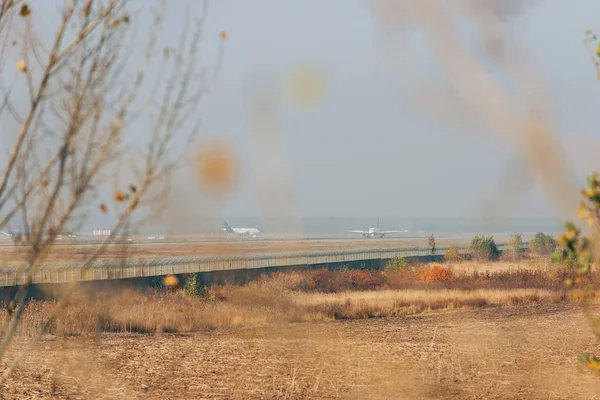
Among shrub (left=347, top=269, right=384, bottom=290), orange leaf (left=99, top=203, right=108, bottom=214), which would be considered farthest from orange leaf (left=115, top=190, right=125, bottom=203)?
shrub (left=347, top=269, right=384, bottom=290)

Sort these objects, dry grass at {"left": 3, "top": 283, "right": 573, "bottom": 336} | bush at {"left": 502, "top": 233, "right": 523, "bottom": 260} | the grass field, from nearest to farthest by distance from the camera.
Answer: the grass field < dry grass at {"left": 3, "top": 283, "right": 573, "bottom": 336} < bush at {"left": 502, "top": 233, "right": 523, "bottom": 260}

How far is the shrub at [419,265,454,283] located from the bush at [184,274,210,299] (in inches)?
505

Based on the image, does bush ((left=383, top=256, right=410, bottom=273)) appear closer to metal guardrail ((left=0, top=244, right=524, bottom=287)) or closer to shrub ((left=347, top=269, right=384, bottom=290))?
metal guardrail ((left=0, top=244, right=524, bottom=287))

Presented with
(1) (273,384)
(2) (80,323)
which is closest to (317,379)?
(1) (273,384)

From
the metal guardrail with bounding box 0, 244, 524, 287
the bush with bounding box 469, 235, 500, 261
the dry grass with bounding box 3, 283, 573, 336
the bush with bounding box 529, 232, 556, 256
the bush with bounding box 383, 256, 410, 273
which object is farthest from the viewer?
the bush with bounding box 529, 232, 556, 256

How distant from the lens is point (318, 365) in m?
13.1

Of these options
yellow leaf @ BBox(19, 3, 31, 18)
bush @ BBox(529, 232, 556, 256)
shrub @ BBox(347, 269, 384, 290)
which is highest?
yellow leaf @ BBox(19, 3, 31, 18)

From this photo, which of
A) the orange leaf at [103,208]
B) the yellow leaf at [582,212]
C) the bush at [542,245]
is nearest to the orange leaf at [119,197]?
the orange leaf at [103,208]

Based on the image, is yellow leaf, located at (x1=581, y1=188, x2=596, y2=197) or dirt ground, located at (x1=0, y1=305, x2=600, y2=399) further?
dirt ground, located at (x1=0, y1=305, x2=600, y2=399)

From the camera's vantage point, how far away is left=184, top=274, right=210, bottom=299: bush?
968 inches

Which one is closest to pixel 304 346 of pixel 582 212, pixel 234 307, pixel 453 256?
pixel 234 307

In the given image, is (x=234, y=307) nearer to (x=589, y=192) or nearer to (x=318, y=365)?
(x=318, y=365)

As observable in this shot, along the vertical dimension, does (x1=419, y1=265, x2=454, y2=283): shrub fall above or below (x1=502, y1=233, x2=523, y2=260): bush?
below

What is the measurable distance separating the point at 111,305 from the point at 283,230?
15217 millimetres
